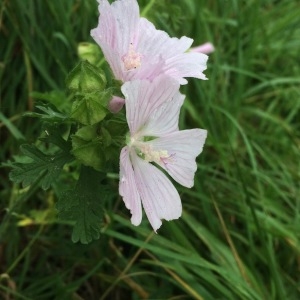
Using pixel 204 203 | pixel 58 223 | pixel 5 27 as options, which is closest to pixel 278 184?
pixel 204 203

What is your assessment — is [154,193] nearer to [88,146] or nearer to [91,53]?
[88,146]

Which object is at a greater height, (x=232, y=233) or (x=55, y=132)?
(x=55, y=132)

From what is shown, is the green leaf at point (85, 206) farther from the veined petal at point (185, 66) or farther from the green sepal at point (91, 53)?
the green sepal at point (91, 53)

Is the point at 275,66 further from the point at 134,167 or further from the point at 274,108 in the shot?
the point at 134,167

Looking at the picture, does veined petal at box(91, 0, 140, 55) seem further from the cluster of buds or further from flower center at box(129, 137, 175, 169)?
flower center at box(129, 137, 175, 169)

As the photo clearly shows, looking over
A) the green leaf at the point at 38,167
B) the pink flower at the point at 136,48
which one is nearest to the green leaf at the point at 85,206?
the green leaf at the point at 38,167

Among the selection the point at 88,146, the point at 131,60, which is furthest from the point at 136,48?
the point at 88,146
